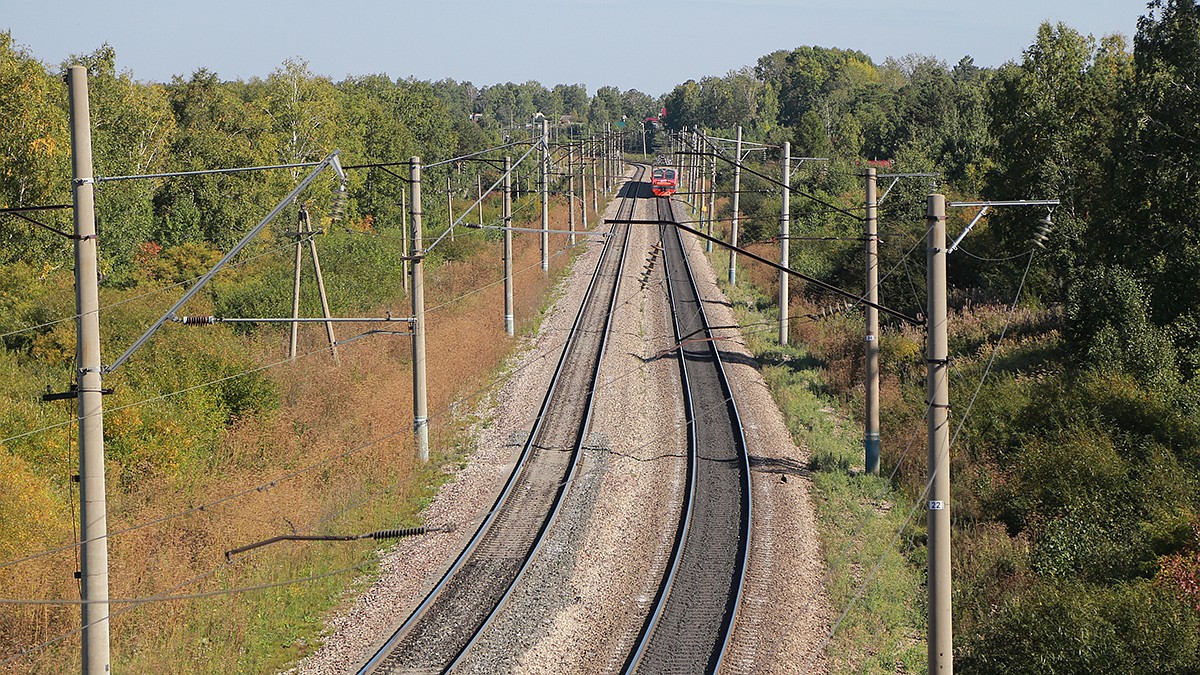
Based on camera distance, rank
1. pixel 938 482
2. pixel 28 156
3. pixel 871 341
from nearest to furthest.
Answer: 1. pixel 938 482
2. pixel 871 341
3. pixel 28 156

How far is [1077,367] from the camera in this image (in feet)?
71.7

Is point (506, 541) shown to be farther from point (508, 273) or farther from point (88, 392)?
point (508, 273)

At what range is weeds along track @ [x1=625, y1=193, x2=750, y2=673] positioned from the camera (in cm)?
1418

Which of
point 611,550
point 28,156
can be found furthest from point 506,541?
point 28,156

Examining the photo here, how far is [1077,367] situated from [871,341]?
4484 millimetres

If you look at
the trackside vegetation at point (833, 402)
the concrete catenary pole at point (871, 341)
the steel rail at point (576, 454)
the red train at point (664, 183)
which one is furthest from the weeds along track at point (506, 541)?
the red train at point (664, 183)

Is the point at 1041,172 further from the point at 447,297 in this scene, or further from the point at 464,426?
the point at 447,297

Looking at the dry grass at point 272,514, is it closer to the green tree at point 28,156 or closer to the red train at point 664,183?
the green tree at point 28,156

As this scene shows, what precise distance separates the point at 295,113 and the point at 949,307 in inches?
1509

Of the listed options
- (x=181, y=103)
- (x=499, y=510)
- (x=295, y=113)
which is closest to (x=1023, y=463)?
(x=499, y=510)

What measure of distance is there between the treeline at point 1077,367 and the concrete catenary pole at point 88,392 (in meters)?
Answer: 9.50

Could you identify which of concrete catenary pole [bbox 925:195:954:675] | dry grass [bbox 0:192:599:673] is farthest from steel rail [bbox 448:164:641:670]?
concrete catenary pole [bbox 925:195:954:675]

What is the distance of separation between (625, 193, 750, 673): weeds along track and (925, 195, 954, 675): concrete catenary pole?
415 cm

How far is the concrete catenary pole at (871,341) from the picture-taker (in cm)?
2034
